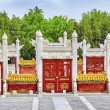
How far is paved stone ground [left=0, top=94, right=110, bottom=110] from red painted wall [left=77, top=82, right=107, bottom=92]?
2.89 feet

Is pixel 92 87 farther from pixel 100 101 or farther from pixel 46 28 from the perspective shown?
pixel 46 28

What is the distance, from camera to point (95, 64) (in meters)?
41.4

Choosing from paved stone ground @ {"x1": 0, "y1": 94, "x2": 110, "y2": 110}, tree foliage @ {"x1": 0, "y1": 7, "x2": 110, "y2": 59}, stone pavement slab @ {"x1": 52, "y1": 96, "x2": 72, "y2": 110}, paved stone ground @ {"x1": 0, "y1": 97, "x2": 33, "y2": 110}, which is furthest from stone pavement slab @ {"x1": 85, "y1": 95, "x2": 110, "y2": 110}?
tree foliage @ {"x1": 0, "y1": 7, "x2": 110, "y2": 59}

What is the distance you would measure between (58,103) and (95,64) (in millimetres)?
18450

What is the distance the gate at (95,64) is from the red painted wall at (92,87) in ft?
43.0

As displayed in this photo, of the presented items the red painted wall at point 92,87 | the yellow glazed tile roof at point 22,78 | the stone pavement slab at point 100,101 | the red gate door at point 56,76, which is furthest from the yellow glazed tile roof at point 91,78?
the yellow glazed tile roof at point 22,78

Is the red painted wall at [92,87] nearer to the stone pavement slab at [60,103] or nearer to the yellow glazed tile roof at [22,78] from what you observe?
the stone pavement slab at [60,103]

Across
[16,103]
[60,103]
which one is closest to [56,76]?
[60,103]

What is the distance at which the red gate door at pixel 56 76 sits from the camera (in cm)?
2797

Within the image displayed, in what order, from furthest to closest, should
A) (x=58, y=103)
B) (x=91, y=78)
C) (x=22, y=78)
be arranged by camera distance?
(x=91, y=78) → (x=22, y=78) → (x=58, y=103)

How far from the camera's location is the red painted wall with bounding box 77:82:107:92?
28.0m

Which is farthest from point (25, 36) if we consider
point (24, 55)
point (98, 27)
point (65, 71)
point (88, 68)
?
point (65, 71)

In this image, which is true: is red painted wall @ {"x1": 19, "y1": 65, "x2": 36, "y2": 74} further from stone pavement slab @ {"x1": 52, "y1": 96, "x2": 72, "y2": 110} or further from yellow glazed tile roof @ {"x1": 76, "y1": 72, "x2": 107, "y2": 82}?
stone pavement slab @ {"x1": 52, "y1": 96, "x2": 72, "y2": 110}

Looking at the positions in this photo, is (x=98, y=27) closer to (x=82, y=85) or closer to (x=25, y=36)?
(x=25, y=36)
